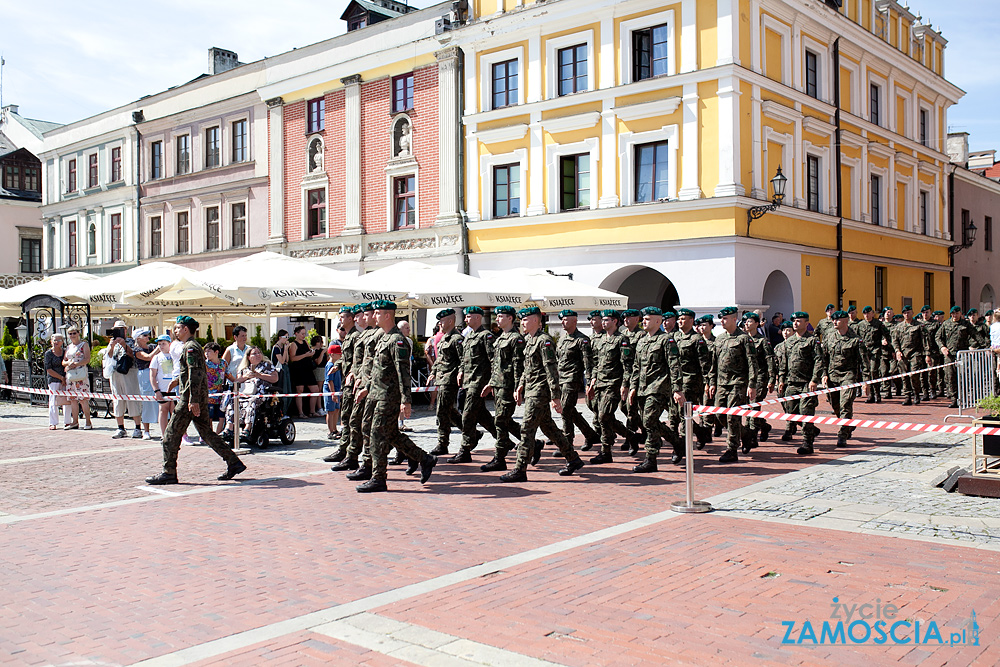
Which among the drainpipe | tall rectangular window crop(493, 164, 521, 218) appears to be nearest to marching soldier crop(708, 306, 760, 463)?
tall rectangular window crop(493, 164, 521, 218)

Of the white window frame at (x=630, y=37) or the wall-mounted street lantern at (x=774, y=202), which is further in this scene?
the white window frame at (x=630, y=37)

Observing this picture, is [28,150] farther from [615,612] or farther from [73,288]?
[615,612]

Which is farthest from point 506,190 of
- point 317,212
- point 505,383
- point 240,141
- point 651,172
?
point 505,383

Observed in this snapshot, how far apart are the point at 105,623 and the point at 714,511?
5105mm

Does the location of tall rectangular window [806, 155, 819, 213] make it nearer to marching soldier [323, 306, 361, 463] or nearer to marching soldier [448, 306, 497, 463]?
marching soldier [448, 306, 497, 463]

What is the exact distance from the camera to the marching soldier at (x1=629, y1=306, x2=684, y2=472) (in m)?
10.2

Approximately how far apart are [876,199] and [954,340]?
12.7 meters

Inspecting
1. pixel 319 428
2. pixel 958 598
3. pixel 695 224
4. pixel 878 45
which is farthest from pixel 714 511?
pixel 878 45

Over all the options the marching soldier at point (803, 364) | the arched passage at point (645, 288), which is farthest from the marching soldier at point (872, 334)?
the arched passage at point (645, 288)

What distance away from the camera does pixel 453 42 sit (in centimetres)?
2677

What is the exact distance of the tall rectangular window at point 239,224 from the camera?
110ft

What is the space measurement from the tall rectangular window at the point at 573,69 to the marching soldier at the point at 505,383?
15623mm

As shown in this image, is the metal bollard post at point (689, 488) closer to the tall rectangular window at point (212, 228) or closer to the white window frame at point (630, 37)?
the white window frame at point (630, 37)

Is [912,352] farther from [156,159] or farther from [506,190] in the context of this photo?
[156,159]
